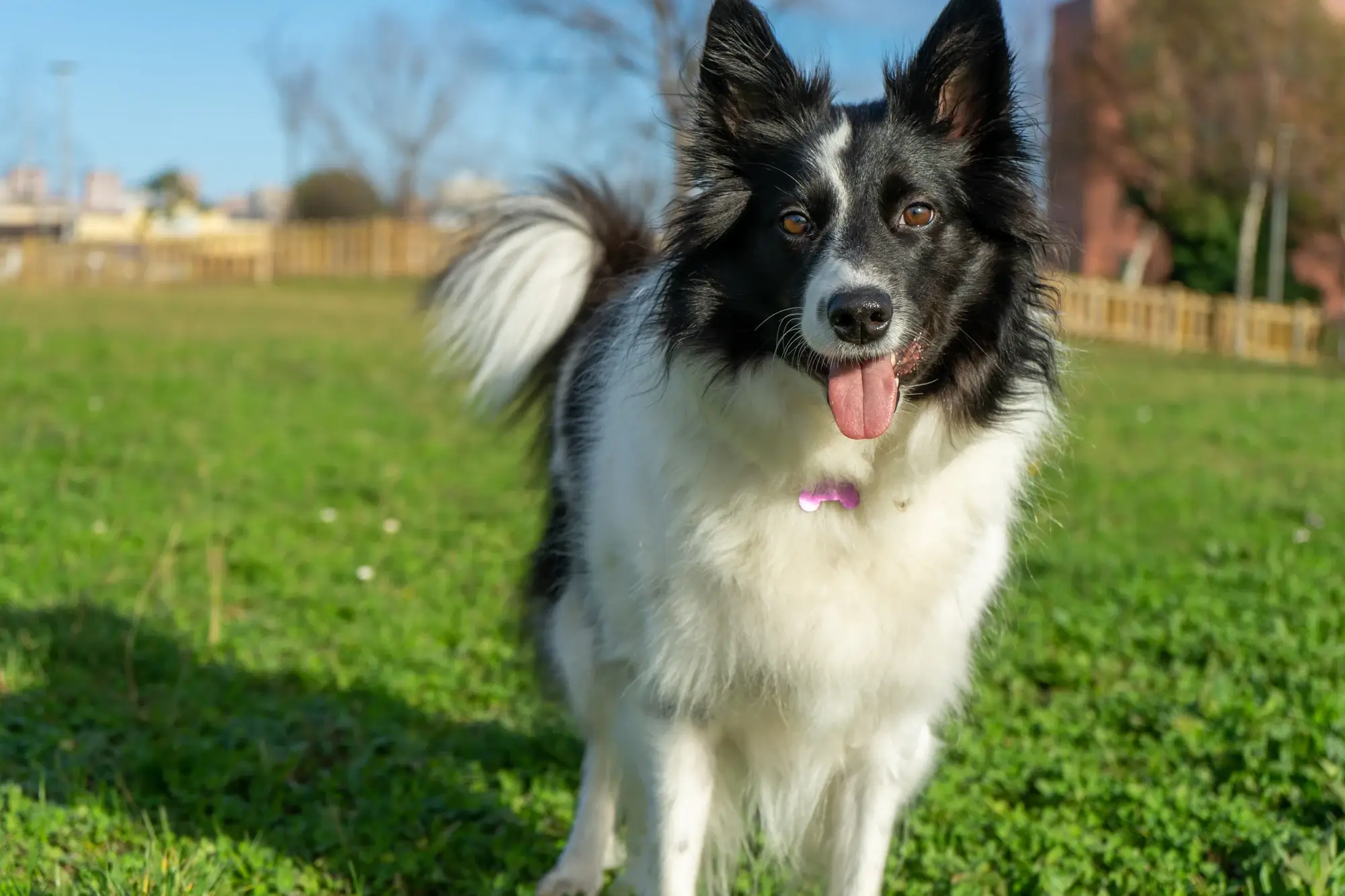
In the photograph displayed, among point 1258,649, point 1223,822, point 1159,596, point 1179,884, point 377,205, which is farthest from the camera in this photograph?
point 377,205

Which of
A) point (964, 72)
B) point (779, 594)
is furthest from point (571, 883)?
point (964, 72)

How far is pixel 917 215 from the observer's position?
2812 mm

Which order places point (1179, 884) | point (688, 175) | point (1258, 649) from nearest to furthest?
1. point (688, 175)
2. point (1179, 884)
3. point (1258, 649)

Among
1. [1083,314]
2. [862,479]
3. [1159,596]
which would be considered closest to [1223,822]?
[862,479]

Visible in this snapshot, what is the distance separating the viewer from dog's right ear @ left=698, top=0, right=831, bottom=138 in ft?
9.55

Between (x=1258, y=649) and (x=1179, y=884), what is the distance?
183cm

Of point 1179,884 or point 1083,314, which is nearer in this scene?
point 1179,884

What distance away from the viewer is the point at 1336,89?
25.6m

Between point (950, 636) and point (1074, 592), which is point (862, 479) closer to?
point (950, 636)

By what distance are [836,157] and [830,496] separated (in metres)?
0.76

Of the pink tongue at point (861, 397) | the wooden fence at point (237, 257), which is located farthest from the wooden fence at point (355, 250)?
the pink tongue at point (861, 397)

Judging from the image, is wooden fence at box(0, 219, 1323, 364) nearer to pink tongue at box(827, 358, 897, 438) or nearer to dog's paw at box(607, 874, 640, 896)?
dog's paw at box(607, 874, 640, 896)

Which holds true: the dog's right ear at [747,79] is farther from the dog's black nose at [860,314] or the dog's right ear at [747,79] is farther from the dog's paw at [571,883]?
the dog's paw at [571,883]

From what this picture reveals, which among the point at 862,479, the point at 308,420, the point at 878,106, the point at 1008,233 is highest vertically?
the point at 878,106
